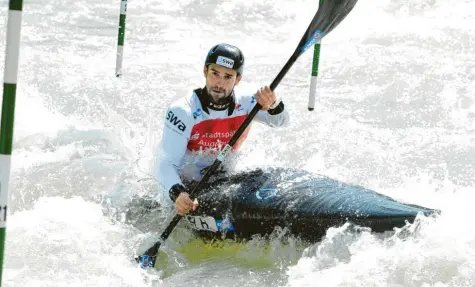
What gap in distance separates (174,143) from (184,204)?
1.25 ft

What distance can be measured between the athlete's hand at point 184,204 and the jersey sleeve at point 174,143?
16cm

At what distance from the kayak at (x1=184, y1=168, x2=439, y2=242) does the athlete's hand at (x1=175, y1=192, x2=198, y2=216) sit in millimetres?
153

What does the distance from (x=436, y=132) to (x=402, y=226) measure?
3267 millimetres

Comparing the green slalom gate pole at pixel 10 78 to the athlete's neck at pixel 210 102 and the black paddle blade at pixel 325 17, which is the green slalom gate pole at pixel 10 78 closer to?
the athlete's neck at pixel 210 102

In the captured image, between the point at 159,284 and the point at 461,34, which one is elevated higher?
the point at 461,34

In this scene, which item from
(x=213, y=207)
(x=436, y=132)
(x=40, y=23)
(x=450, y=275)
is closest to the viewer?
(x=450, y=275)

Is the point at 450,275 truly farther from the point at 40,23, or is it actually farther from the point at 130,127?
the point at 40,23

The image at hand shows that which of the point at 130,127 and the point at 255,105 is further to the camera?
the point at 130,127

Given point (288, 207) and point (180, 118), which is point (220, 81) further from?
point (288, 207)

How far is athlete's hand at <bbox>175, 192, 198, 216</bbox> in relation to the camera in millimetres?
4473

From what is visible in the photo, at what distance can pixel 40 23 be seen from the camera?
1058cm

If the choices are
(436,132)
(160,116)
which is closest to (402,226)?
(436,132)

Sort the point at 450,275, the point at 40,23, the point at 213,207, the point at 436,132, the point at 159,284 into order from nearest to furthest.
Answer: the point at 450,275 → the point at 159,284 → the point at 213,207 → the point at 436,132 → the point at 40,23

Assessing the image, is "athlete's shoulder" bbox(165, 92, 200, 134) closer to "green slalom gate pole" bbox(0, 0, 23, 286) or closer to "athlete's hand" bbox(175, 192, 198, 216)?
"athlete's hand" bbox(175, 192, 198, 216)
